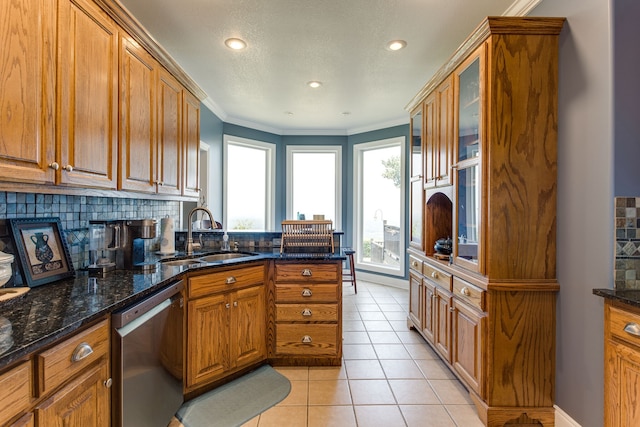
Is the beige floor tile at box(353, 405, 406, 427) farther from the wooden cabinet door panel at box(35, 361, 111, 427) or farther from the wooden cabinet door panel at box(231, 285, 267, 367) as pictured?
Answer: the wooden cabinet door panel at box(35, 361, 111, 427)

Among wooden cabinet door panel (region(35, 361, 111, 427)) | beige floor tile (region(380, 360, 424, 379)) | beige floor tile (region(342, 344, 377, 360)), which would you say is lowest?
beige floor tile (region(380, 360, 424, 379))

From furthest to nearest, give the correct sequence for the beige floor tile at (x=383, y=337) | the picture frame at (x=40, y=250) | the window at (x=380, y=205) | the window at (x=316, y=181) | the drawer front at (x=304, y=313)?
the window at (x=316, y=181) < the window at (x=380, y=205) < the beige floor tile at (x=383, y=337) < the drawer front at (x=304, y=313) < the picture frame at (x=40, y=250)

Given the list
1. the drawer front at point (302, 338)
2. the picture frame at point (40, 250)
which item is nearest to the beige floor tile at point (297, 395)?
the drawer front at point (302, 338)

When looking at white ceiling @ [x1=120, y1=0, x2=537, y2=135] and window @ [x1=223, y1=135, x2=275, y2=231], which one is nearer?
white ceiling @ [x1=120, y1=0, x2=537, y2=135]

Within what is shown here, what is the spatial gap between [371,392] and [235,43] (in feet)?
10.0

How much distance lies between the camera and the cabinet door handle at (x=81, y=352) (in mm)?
1073

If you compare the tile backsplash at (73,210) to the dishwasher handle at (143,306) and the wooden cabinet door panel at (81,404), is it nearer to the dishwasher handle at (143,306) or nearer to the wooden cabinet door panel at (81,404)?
the dishwasher handle at (143,306)

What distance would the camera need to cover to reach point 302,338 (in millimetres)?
2498

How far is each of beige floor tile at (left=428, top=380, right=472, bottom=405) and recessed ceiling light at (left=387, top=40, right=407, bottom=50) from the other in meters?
2.81

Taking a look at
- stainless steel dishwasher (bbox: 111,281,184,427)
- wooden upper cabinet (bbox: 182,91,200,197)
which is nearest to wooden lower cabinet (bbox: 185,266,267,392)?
stainless steel dishwasher (bbox: 111,281,184,427)

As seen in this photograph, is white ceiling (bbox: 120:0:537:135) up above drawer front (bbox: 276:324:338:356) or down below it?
above

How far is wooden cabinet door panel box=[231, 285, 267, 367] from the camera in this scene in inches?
89.3

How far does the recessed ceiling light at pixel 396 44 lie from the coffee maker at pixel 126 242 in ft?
7.97

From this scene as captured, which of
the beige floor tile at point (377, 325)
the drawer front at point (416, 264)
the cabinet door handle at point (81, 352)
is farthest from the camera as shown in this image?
the beige floor tile at point (377, 325)
